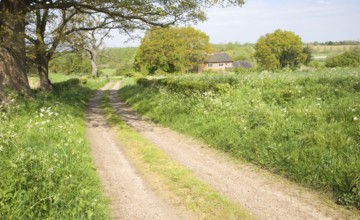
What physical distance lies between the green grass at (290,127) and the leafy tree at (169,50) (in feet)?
180

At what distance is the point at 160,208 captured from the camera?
612 cm

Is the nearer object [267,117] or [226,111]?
[267,117]

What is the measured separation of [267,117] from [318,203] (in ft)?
15.1

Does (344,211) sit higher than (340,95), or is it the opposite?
(340,95)

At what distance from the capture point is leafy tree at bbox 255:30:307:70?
9312 cm

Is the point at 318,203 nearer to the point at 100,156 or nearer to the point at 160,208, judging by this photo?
the point at 160,208

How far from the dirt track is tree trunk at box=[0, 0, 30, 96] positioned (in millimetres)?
Result: 7603

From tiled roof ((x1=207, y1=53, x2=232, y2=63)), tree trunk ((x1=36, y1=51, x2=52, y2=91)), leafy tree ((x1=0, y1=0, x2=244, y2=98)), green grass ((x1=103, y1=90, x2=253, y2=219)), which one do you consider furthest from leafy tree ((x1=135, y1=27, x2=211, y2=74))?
green grass ((x1=103, y1=90, x2=253, y2=219))

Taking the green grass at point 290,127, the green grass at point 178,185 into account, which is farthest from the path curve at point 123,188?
the green grass at point 290,127

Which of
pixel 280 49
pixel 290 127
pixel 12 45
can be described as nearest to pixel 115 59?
pixel 280 49

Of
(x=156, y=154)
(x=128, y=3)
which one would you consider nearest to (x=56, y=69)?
(x=128, y=3)

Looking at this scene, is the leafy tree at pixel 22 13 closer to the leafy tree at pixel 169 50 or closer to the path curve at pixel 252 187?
the path curve at pixel 252 187

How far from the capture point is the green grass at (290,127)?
6.92 m

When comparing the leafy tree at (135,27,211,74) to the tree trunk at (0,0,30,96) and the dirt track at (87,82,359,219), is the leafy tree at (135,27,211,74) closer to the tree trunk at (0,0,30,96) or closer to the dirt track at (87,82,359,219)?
the tree trunk at (0,0,30,96)
